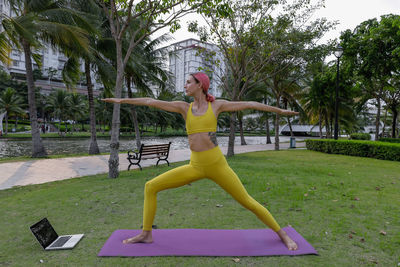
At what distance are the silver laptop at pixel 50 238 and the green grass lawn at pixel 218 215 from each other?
10 centimetres

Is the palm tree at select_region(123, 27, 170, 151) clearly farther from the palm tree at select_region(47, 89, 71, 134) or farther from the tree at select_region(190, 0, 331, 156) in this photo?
the palm tree at select_region(47, 89, 71, 134)

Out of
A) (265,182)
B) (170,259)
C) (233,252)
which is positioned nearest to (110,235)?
(170,259)

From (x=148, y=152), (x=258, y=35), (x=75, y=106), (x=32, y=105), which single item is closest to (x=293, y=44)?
(x=258, y=35)

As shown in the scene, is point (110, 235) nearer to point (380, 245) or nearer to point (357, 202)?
point (380, 245)

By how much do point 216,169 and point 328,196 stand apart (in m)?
3.73

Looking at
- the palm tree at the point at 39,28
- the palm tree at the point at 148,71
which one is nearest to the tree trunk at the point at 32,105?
the palm tree at the point at 39,28

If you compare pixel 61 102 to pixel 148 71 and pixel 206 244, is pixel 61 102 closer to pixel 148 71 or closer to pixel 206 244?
pixel 148 71

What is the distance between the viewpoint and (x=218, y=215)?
4.49 m

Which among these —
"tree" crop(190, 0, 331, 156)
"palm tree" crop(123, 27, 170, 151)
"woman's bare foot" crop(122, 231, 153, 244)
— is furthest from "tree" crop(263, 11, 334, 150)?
"woman's bare foot" crop(122, 231, 153, 244)

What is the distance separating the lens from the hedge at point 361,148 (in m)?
12.1

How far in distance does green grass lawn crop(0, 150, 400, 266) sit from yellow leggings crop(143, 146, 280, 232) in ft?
1.94

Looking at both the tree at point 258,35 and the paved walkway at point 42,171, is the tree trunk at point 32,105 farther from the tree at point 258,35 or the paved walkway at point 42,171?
the tree at point 258,35

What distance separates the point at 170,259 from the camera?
118 inches

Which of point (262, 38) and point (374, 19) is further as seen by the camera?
point (374, 19)
